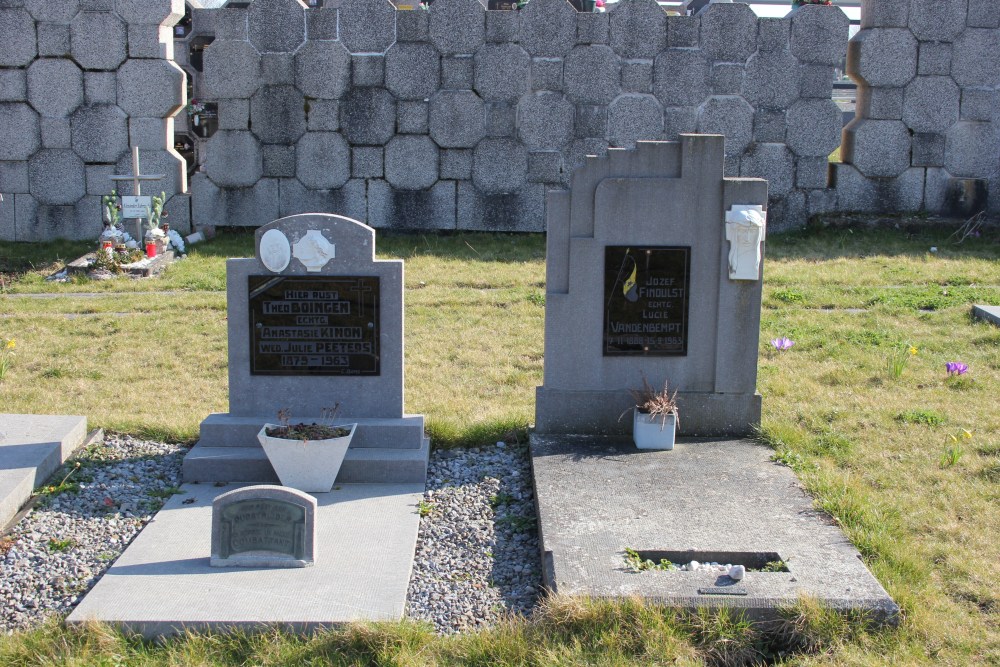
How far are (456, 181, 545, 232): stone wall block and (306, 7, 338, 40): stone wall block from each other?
6.28 feet

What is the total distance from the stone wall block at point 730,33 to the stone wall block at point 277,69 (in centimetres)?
440

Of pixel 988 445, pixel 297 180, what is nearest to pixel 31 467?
pixel 988 445

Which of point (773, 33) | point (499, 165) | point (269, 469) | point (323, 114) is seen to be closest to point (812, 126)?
point (773, 33)

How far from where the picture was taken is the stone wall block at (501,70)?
11.4 m

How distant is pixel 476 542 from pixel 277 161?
774 cm

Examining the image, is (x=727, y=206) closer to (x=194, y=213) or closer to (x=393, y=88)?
(x=393, y=88)

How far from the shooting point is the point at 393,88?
449 inches

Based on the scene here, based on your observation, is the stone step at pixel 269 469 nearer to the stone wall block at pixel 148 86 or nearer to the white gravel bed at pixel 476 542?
the white gravel bed at pixel 476 542

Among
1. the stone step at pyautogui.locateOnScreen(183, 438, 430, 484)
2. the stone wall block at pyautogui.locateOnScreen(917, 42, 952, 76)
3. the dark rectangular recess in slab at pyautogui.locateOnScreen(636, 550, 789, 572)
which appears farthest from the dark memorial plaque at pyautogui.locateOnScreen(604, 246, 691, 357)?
the stone wall block at pyautogui.locateOnScreen(917, 42, 952, 76)

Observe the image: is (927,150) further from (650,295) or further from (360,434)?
(360,434)

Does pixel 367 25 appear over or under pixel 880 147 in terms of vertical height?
over

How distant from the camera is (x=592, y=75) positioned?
11.5 meters

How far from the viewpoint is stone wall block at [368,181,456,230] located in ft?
38.2

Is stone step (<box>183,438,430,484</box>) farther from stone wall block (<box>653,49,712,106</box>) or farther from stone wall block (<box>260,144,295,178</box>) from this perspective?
stone wall block (<box>653,49,712,106</box>)
